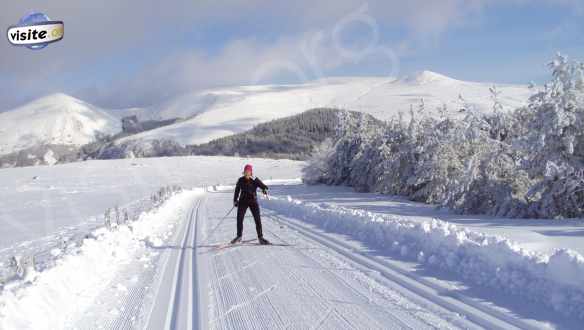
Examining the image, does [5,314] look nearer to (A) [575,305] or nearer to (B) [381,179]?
(A) [575,305]

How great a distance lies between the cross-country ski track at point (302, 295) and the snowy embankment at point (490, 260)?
0.74m

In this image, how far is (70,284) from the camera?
8086 millimetres

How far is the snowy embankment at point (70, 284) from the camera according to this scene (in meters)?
6.23

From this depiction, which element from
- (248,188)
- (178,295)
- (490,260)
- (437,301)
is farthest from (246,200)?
(437,301)

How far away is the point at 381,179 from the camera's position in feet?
123

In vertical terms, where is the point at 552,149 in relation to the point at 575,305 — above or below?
above

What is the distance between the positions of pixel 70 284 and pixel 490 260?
674cm

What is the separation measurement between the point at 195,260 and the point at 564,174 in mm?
13185

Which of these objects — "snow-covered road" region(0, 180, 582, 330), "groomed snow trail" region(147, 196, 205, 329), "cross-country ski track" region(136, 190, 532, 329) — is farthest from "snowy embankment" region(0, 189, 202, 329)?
"cross-country ski track" region(136, 190, 532, 329)

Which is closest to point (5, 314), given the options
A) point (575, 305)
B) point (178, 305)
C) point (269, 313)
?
point (178, 305)

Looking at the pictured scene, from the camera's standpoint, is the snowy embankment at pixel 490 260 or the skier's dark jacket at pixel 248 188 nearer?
the snowy embankment at pixel 490 260

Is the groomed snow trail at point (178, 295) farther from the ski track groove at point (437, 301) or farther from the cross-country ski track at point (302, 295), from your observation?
the ski track groove at point (437, 301)

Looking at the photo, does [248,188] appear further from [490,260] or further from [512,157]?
[512,157]

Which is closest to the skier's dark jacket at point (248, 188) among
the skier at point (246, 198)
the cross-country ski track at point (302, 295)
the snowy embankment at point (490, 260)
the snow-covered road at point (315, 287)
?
the skier at point (246, 198)
